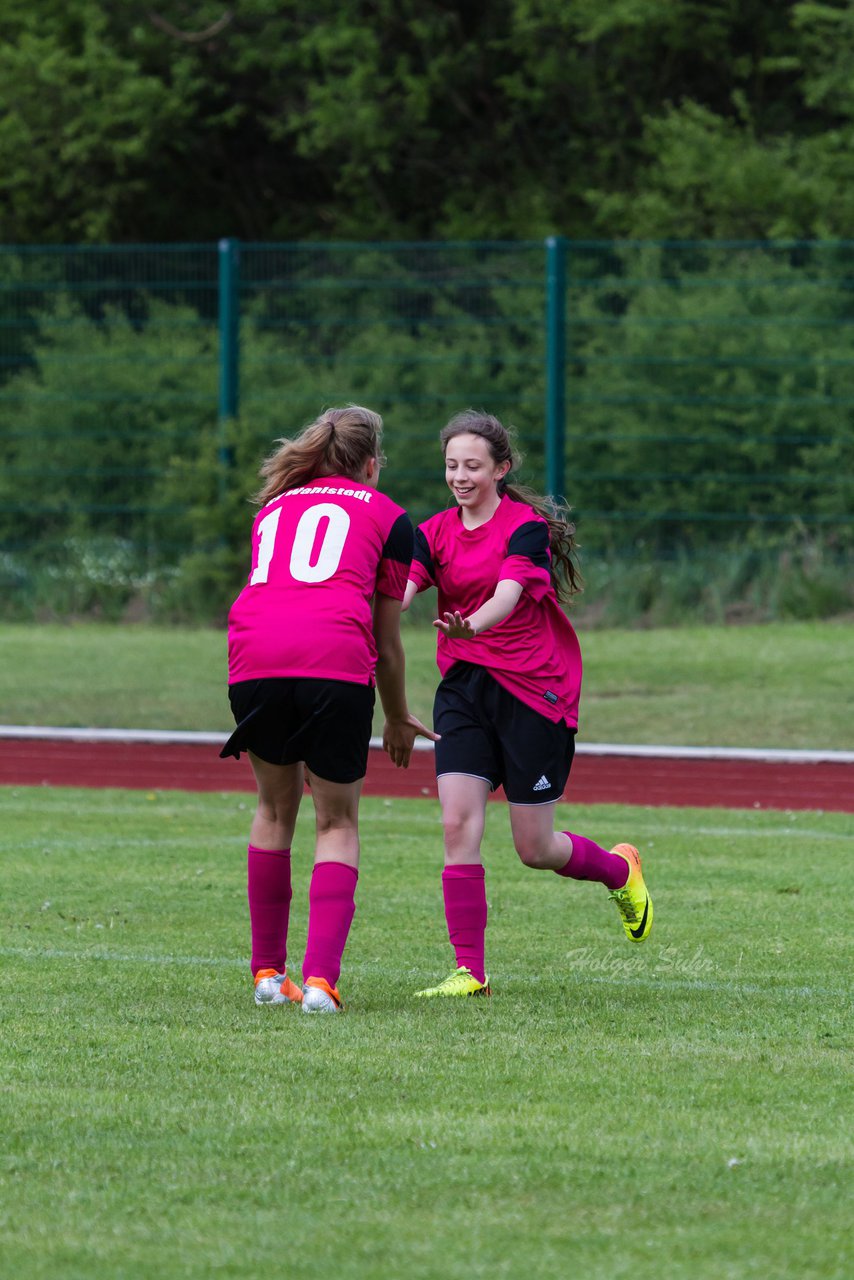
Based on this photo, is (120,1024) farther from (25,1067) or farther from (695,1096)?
(695,1096)

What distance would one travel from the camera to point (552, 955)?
22.7 feet

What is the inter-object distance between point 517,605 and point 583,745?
752cm

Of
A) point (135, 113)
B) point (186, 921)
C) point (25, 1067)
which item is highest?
point (135, 113)

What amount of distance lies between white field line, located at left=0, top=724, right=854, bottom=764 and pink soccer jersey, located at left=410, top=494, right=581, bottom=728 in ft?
20.7

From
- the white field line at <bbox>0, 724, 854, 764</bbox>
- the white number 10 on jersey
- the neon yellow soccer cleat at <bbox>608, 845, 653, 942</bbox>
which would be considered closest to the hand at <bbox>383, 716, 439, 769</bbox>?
the white number 10 on jersey

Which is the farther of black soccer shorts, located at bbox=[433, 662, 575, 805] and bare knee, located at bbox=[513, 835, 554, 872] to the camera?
bare knee, located at bbox=[513, 835, 554, 872]

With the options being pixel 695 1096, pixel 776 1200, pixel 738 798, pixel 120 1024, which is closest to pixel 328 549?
pixel 120 1024

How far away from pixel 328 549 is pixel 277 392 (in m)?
14.3

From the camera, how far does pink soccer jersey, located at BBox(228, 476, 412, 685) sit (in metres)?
5.86

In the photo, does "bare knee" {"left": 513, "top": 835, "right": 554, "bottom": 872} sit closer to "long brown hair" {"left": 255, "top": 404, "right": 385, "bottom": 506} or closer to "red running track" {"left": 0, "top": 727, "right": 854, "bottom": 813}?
"long brown hair" {"left": 255, "top": 404, "right": 385, "bottom": 506}

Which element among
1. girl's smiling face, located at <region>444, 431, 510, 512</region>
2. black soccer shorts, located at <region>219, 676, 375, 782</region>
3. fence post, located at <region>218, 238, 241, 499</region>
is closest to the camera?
black soccer shorts, located at <region>219, 676, 375, 782</region>

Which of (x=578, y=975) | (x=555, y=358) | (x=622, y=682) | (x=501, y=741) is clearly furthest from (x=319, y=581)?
(x=555, y=358)

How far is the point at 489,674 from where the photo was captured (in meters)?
6.30

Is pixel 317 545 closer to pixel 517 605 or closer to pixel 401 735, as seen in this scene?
pixel 401 735
